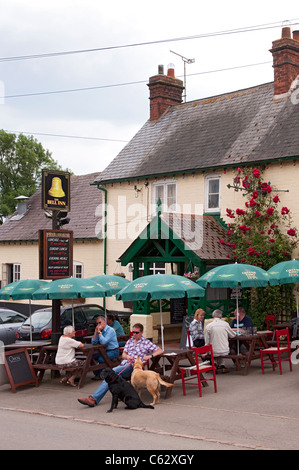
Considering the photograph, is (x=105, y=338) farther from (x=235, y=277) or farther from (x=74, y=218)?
(x=74, y=218)

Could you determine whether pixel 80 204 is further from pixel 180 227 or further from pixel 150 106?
pixel 180 227

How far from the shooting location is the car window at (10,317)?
19.4 metres

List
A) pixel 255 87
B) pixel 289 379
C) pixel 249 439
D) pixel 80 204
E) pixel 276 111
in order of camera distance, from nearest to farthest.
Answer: pixel 249 439, pixel 289 379, pixel 276 111, pixel 255 87, pixel 80 204

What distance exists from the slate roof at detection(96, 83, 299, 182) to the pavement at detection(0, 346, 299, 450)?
829 cm

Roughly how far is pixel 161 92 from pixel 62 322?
11647 mm

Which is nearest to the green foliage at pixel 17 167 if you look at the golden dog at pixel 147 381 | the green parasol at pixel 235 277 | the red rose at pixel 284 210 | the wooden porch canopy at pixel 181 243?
the wooden porch canopy at pixel 181 243

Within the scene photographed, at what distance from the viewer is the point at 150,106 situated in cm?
2547

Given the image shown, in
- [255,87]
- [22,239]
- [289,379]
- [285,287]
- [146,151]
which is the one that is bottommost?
[289,379]

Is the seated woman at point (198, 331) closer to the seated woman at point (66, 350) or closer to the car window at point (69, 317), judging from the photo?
the seated woman at point (66, 350)

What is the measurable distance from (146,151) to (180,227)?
250 inches

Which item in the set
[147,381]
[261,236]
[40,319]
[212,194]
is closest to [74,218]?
[212,194]

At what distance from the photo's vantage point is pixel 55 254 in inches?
545

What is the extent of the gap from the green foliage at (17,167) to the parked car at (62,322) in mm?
28276

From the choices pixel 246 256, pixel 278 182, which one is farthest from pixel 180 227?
pixel 278 182
